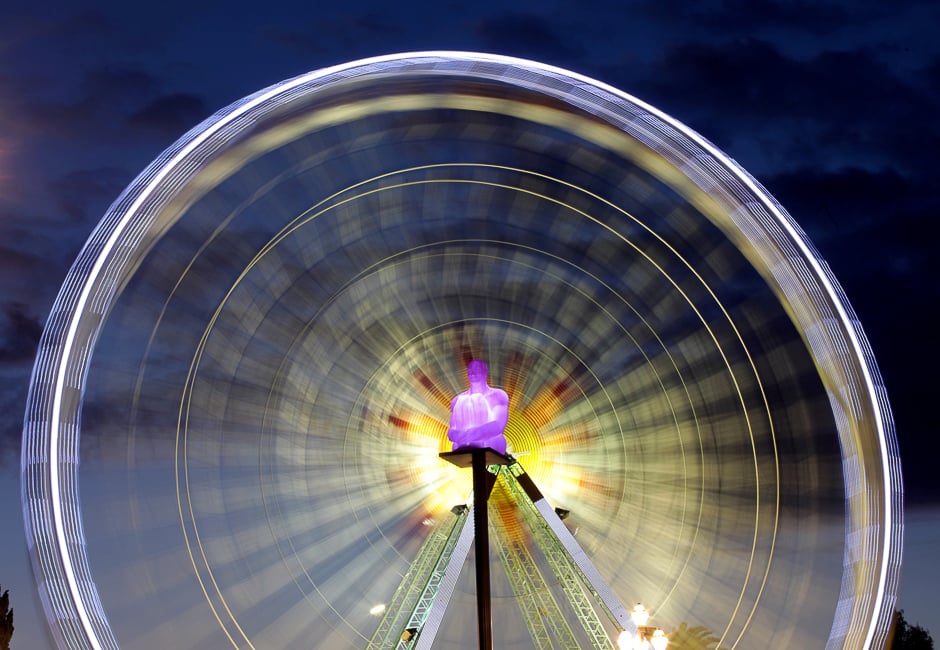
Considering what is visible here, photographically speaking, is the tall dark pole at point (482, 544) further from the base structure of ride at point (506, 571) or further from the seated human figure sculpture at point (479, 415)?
the seated human figure sculpture at point (479, 415)

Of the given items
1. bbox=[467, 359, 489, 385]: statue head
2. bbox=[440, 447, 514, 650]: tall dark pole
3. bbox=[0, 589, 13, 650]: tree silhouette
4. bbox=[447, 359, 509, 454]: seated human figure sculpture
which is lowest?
bbox=[0, 589, 13, 650]: tree silhouette

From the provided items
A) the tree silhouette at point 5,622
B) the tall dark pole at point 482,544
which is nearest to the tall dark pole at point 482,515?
the tall dark pole at point 482,544

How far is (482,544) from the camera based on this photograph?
13.4 metres

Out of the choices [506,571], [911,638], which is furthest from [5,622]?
[911,638]

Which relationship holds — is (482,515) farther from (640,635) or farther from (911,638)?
(911,638)

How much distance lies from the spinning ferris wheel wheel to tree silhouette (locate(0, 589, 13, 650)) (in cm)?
1733

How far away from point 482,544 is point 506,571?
2.12 meters

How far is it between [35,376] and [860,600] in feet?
29.7

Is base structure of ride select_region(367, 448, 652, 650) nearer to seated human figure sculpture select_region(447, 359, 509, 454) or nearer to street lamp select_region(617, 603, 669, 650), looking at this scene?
street lamp select_region(617, 603, 669, 650)

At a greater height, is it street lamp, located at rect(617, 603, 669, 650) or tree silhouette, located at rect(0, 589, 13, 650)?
street lamp, located at rect(617, 603, 669, 650)

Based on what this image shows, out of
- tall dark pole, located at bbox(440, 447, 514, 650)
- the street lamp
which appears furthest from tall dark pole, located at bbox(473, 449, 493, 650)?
the street lamp

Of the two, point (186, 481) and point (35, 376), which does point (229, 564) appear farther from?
point (35, 376)

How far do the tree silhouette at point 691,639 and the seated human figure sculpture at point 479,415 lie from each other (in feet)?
15.0

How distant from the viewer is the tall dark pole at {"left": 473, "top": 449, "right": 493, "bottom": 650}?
43.8ft
